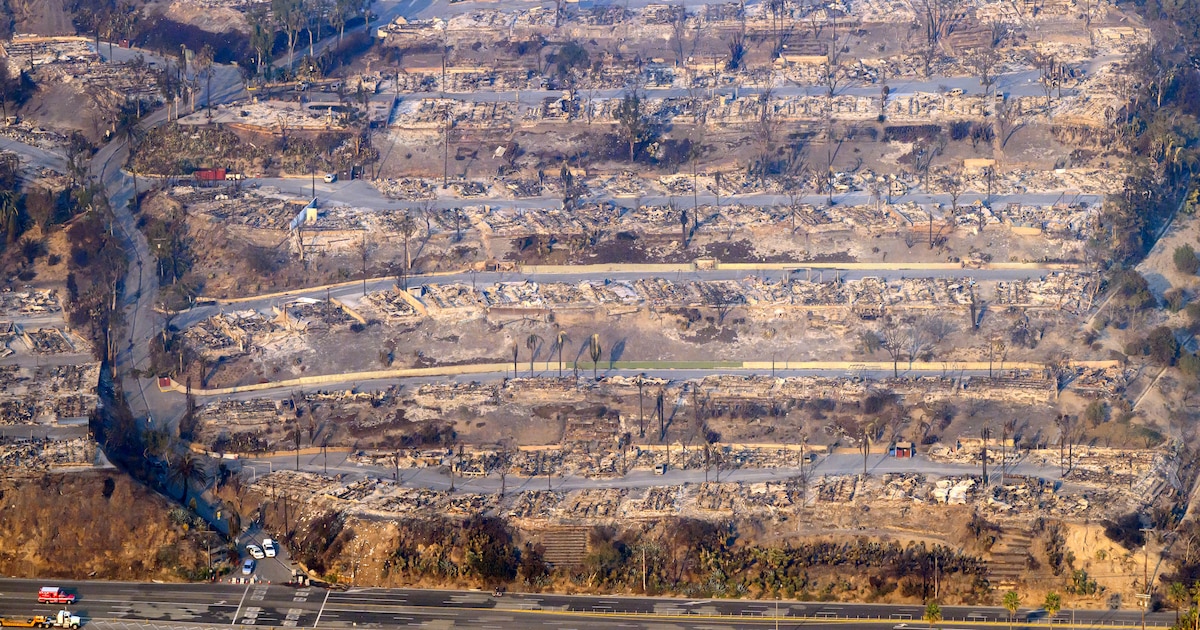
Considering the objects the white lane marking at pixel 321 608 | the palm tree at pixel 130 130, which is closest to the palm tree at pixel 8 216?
the palm tree at pixel 130 130

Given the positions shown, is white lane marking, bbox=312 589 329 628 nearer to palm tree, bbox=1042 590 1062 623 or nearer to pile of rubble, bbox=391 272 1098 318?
pile of rubble, bbox=391 272 1098 318

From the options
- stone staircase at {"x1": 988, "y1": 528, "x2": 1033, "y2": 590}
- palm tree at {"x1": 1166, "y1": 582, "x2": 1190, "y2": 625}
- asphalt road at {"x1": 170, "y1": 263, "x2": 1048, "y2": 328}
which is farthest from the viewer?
asphalt road at {"x1": 170, "y1": 263, "x2": 1048, "y2": 328}

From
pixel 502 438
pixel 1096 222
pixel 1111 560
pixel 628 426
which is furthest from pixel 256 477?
pixel 1096 222

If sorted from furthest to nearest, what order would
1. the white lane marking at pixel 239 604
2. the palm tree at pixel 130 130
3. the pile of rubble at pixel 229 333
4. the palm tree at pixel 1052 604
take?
the palm tree at pixel 130 130 < the pile of rubble at pixel 229 333 < the white lane marking at pixel 239 604 < the palm tree at pixel 1052 604

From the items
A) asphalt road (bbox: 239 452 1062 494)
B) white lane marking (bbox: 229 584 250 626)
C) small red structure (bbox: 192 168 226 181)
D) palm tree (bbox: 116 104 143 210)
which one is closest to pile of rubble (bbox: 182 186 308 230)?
small red structure (bbox: 192 168 226 181)

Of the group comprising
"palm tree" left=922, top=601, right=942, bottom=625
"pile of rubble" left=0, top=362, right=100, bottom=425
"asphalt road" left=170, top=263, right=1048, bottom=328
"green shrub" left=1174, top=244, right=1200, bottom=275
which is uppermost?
"green shrub" left=1174, top=244, right=1200, bottom=275

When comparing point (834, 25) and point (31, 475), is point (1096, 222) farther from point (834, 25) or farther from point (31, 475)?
point (31, 475)

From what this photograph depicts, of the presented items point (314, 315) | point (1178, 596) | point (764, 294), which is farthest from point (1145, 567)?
point (314, 315)

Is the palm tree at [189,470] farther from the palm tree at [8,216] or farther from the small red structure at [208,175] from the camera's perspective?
the small red structure at [208,175]
